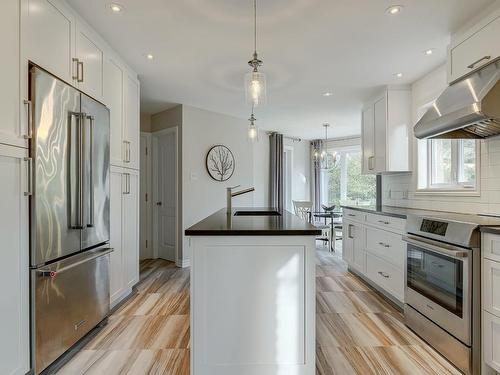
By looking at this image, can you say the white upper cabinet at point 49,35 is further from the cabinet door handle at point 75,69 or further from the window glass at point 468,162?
the window glass at point 468,162

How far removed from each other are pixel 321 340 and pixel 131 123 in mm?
2865

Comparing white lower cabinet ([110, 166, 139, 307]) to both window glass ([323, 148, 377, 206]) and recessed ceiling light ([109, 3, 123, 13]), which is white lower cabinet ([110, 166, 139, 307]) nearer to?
recessed ceiling light ([109, 3, 123, 13])

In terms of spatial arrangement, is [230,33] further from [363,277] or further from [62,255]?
[363,277]

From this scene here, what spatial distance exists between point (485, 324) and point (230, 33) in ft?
9.14

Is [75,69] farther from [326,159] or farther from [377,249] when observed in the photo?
[326,159]

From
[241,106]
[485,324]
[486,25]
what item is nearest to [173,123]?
[241,106]

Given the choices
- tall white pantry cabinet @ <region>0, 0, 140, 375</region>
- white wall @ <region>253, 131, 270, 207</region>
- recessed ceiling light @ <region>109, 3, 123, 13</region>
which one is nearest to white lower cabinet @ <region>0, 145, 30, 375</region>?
tall white pantry cabinet @ <region>0, 0, 140, 375</region>

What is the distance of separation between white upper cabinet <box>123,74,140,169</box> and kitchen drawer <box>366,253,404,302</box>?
9.59 feet

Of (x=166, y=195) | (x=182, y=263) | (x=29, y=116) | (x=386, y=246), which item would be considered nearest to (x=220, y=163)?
(x=166, y=195)

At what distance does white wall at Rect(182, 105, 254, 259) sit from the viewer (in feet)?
15.8

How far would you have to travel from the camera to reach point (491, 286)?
1.85 m

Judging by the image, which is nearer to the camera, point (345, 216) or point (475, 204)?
point (475, 204)

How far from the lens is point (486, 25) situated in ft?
7.23

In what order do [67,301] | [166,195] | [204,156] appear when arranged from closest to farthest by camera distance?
[67,301]
[204,156]
[166,195]
